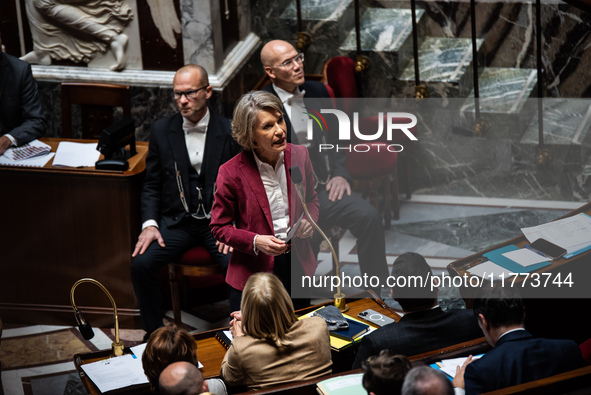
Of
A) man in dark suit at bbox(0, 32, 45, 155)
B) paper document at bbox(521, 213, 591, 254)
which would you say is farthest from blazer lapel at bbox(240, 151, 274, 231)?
man in dark suit at bbox(0, 32, 45, 155)

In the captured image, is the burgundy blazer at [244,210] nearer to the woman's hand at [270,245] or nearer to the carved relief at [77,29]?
the woman's hand at [270,245]

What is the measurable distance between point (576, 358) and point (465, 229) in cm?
272

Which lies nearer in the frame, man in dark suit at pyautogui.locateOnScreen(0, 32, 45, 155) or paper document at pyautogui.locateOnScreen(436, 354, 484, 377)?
paper document at pyautogui.locateOnScreen(436, 354, 484, 377)

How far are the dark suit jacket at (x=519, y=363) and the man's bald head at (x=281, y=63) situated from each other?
86.6 inches

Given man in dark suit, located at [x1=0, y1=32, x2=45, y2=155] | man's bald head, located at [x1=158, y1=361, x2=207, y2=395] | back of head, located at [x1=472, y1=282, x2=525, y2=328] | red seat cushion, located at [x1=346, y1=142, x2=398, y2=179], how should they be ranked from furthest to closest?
red seat cushion, located at [x1=346, y1=142, x2=398, y2=179] < man in dark suit, located at [x1=0, y1=32, x2=45, y2=155] < back of head, located at [x1=472, y1=282, x2=525, y2=328] < man's bald head, located at [x1=158, y1=361, x2=207, y2=395]

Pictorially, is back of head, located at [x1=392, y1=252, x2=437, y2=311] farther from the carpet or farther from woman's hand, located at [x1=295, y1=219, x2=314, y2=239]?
the carpet

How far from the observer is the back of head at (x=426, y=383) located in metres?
2.14

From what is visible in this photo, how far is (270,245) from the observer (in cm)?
332

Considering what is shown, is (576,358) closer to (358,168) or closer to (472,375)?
(472,375)

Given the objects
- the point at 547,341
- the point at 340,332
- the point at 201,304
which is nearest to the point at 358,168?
the point at 201,304

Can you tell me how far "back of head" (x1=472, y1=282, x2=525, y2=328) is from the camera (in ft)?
8.75

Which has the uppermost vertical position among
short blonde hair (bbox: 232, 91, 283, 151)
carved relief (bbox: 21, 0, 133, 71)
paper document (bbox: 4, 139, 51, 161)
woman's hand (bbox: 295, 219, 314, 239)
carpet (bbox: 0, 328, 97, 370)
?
carved relief (bbox: 21, 0, 133, 71)

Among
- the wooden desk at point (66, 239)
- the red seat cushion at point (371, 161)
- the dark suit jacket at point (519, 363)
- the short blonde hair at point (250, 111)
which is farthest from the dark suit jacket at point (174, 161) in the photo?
the dark suit jacket at point (519, 363)

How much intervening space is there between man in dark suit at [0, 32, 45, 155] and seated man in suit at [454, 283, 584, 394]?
3082 mm
